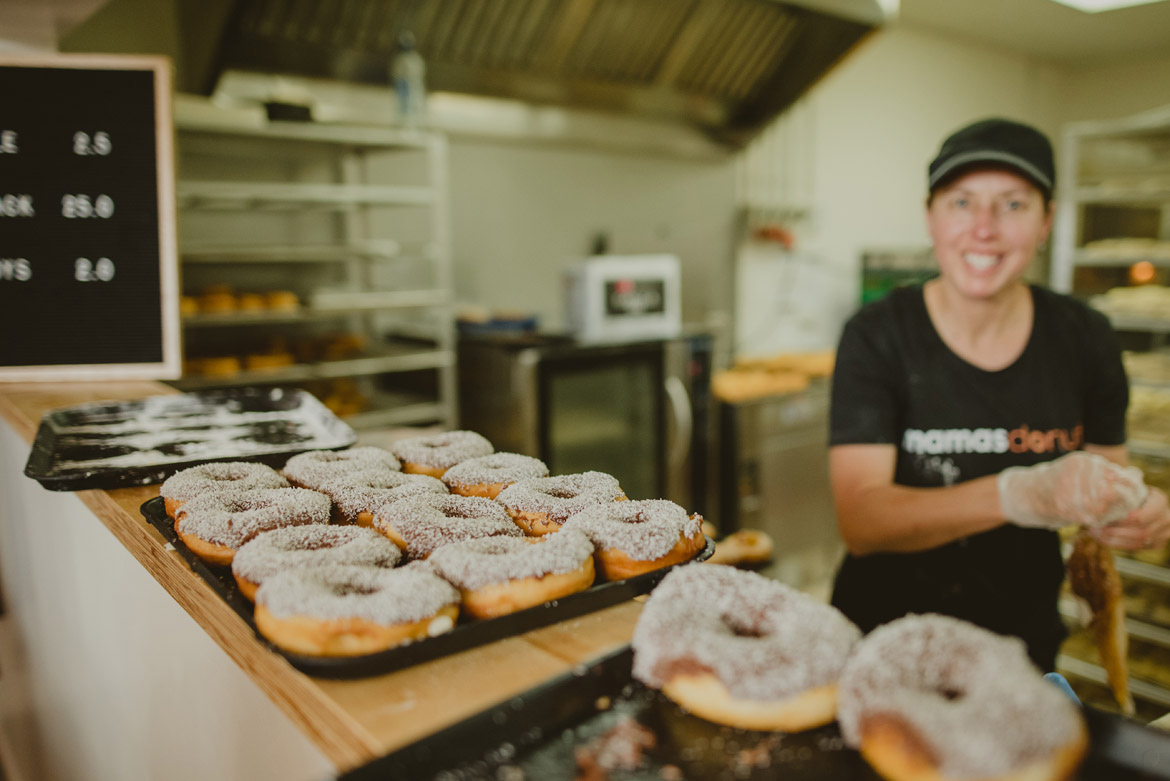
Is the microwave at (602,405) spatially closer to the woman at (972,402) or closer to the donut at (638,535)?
the woman at (972,402)

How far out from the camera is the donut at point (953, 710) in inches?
19.4

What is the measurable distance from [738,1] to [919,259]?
260cm

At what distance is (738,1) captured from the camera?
12.6 feet

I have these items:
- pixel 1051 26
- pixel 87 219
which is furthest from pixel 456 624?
pixel 1051 26

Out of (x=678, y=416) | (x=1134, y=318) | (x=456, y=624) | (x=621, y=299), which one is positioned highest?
(x=621, y=299)

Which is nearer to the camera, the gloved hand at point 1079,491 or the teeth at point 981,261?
the gloved hand at point 1079,491

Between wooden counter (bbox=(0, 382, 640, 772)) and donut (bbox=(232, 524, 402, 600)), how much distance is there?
5 centimetres

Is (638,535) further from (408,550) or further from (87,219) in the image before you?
(87,219)

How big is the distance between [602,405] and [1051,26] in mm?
4624

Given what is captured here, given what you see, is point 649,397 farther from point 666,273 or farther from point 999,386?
point 999,386

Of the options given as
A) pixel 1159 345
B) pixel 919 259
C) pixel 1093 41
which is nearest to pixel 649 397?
pixel 1159 345

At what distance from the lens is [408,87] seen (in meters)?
3.35

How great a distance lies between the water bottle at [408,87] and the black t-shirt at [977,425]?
230 centimetres

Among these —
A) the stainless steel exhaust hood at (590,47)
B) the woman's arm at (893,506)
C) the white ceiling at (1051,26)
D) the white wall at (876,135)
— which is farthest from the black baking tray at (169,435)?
the white ceiling at (1051,26)
